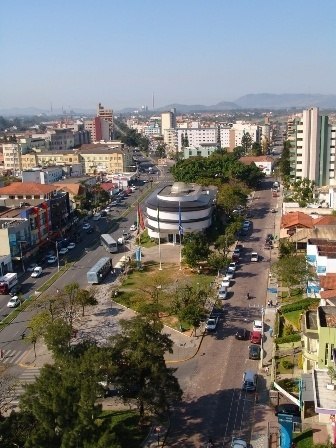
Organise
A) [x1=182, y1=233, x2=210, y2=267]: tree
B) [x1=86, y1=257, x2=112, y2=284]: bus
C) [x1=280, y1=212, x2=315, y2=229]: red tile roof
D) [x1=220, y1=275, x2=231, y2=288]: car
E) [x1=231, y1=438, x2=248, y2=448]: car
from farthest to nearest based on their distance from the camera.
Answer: [x1=280, y1=212, x2=315, y2=229]: red tile roof
[x1=182, y1=233, x2=210, y2=267]: tree
[x1=86, y1=257, x2=112, y2=284]: bus
[x1=220, y1=275, x2=231, y2=288]: car
[x1=231, y1=438, x2=248, y2=448]: car

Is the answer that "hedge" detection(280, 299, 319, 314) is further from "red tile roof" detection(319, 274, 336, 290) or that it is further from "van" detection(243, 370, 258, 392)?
"van" detection(243, 370, 258, 392)

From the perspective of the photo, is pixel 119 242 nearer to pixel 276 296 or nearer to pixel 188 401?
pixel 276 296

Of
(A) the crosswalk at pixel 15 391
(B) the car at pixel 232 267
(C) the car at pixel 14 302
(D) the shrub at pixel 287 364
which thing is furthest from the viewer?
(B) the car at pixel 232 267

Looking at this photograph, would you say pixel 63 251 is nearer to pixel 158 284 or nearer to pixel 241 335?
pixel 158 284

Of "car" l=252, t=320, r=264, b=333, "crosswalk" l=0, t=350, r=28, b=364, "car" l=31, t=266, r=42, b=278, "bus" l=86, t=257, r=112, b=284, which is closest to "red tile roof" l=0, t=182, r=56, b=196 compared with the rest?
"car" l=31, t=266, r=42, b=278

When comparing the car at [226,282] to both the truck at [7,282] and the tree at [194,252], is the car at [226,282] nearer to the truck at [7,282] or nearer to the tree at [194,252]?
the tree at [194,252]

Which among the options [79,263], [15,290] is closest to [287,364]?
[15,290]

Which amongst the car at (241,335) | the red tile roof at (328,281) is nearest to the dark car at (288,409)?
the car at (241,335)

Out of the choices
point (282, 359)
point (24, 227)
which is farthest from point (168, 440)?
point (24, 227)
